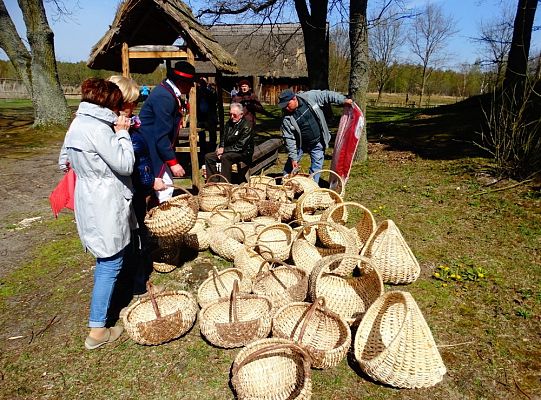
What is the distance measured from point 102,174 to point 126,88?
781 mm

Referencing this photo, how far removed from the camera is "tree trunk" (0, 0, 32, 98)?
486 inches

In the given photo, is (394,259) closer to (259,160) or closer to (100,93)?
(100,93)

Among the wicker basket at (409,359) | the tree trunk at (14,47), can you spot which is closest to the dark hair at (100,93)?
the wicker basket at (409,359)

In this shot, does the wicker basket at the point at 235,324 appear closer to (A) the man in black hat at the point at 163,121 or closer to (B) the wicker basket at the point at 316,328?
(B) the wicker basket at the point at 316,328

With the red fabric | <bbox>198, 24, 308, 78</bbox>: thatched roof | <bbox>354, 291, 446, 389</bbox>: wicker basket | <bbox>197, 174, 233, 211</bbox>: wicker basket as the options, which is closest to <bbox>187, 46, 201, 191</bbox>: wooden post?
<bbox>197, 174, 233, 211</bbox>: wicker basket

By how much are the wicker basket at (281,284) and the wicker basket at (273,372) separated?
502 millimetres

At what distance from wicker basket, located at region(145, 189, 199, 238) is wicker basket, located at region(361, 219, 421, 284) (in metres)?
1.73

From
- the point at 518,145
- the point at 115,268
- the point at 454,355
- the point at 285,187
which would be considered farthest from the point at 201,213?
the point at 518,145

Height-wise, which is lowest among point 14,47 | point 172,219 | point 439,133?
point 172,219

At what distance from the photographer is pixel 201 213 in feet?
15.6

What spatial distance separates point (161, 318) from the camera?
2.69 meters

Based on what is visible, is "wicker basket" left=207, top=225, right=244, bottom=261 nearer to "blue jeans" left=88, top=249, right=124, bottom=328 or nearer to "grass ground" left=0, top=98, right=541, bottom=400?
"grass ground" left=0, top=98, right=541, bottom=400

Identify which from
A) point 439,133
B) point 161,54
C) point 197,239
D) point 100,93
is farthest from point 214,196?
point 439,133

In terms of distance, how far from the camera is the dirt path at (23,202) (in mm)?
4484
